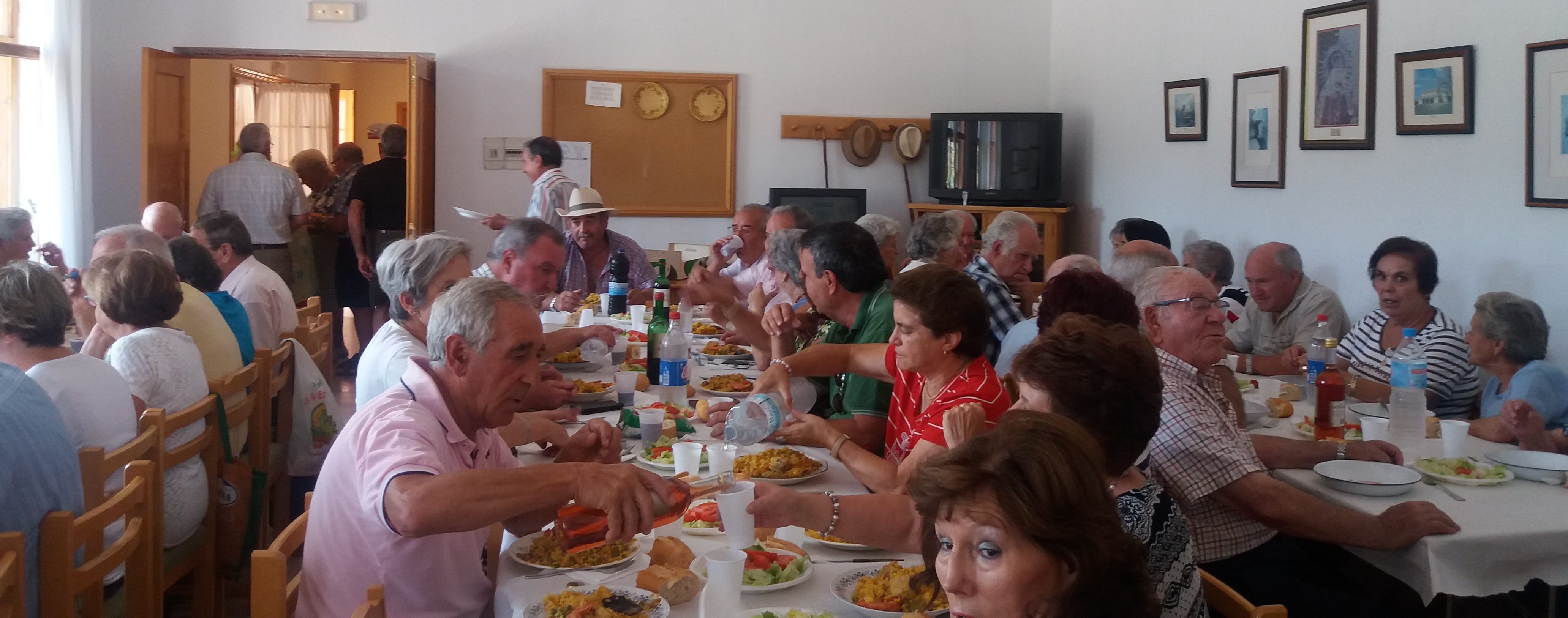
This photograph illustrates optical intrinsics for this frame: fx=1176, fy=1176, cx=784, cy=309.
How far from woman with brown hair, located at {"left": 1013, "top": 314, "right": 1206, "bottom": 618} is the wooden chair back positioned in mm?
1731

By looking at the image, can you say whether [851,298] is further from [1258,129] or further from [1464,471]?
[1258,129]

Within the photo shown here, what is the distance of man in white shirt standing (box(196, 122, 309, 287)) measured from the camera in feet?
26.6

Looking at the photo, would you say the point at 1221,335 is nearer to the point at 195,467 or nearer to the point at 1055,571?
the point at 1055,571

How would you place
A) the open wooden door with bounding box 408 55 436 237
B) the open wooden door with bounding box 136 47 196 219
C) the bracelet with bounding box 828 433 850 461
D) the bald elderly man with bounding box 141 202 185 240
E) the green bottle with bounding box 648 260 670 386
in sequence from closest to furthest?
the bracelet with bounding box 828 433 850 461 → the green bottle with bounding box 648 260 670 386 → the bald elderly man with bounding box 141 202 185 240 → the open wooden door with bounding box 136 47 196 219 → the open wooden door with bounding box 408 55 436 237

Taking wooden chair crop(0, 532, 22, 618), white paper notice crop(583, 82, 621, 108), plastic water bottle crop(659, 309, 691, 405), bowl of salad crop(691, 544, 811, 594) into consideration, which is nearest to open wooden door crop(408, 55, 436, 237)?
white paper notice crop(583, 82, 621, 108)

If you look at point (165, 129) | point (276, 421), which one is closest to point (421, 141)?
point (165, 129)

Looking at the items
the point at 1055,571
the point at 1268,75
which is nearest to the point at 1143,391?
the point at 1055,571

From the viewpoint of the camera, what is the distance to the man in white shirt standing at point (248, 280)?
5.11 metres

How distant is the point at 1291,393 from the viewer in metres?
4.29

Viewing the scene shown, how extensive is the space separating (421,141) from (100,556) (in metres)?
6.06

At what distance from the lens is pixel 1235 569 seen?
3.00m

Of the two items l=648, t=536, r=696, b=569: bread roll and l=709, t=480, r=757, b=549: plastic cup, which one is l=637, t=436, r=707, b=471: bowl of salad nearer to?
l=648, t=536, r=696, b=569: bread roll

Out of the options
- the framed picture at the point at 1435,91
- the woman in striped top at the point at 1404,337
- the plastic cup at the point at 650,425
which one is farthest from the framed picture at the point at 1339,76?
the plastic cup at the point at 650,425

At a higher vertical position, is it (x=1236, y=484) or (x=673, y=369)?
(x=673, y=369)
